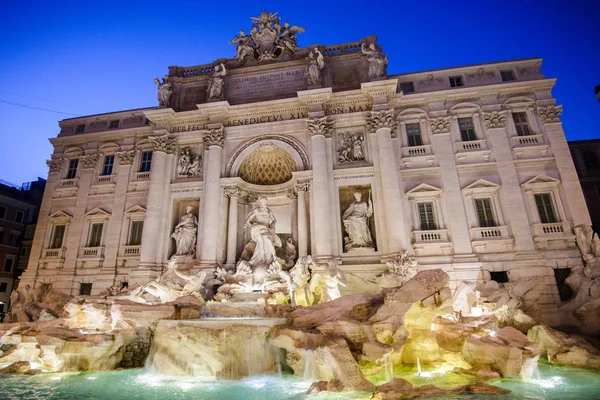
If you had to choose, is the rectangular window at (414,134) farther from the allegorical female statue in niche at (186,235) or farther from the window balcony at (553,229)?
the allegorical female statue in niche at (186,235)

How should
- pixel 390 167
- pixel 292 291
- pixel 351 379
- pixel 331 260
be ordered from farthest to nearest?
pixel 390 167 → pixel 331 260 → pixel 292 291 → pixel 351 379

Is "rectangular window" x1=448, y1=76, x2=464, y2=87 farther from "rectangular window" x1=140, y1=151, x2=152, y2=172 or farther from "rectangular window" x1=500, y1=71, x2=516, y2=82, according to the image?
"rectangular window" x1=140, y1=151, x2=152, y2=172

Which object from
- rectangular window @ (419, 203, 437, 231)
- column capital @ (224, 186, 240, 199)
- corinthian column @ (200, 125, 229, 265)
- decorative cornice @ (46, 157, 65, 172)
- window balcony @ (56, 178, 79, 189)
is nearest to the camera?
rectangular window @ (419, 203, 437, 231)

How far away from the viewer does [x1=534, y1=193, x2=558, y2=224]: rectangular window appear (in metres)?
16.0

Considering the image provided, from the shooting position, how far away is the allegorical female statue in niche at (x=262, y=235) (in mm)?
16005

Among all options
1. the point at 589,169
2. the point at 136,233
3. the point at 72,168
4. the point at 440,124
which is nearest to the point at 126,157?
the point at 72,168

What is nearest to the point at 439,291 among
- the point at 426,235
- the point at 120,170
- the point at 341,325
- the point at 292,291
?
the point at 341,325

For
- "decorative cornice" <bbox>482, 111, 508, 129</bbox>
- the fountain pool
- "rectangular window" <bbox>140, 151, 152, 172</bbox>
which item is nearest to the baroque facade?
"decorative cornice" <bbox>482, 111, 508, 129</bbox>

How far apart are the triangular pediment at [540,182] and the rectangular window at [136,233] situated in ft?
66.6

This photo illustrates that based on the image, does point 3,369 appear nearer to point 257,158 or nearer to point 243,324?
point 243,324

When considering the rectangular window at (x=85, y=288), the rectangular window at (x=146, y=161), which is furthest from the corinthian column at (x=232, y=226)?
the rectangular window at (x=85, y=288)

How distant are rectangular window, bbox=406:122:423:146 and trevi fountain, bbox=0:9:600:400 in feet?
22.8

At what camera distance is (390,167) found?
1678 centimetres

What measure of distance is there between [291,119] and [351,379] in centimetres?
1428
